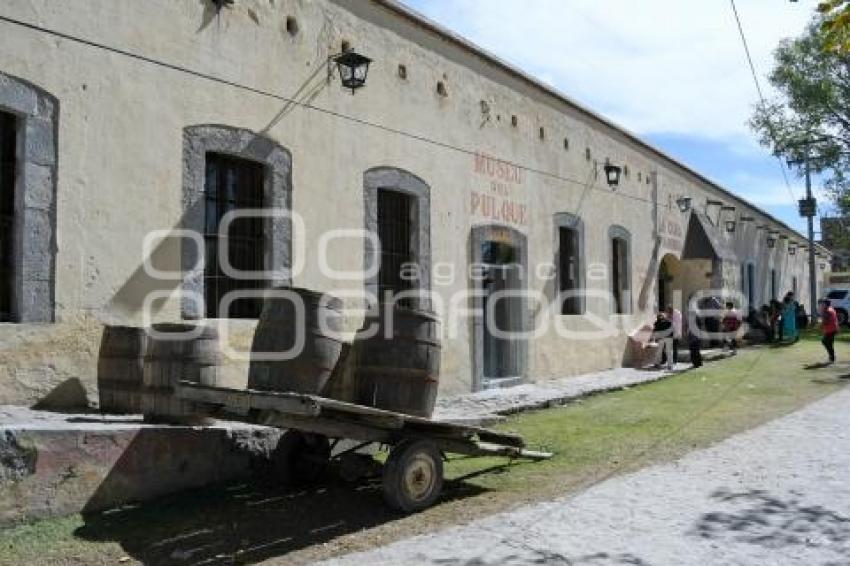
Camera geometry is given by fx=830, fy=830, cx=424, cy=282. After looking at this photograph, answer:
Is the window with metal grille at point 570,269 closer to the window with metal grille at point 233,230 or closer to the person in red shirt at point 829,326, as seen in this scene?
the person in red shirt at point 829,326

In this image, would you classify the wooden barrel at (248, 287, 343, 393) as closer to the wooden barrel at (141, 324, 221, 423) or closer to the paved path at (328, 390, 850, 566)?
the wooden barrel at (141, 324, 221, 423)

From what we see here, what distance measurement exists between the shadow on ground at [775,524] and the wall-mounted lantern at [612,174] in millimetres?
10878

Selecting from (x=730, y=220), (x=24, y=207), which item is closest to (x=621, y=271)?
(x=730, y=220)

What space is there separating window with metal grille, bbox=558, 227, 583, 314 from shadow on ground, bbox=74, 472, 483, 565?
8645mm

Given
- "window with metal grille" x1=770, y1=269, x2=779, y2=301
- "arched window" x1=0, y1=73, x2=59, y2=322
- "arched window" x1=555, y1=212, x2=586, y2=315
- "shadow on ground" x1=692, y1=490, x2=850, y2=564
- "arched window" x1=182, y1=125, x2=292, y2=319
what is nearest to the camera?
"shadow on ground" x1=692, y1=490, x2=850, y2=564

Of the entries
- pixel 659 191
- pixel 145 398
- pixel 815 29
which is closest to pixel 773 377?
pixel 659 191

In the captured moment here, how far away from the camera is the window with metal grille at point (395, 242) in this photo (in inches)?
421

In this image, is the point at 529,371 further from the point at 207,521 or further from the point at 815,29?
the point at 815,29

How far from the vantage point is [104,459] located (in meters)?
5.90

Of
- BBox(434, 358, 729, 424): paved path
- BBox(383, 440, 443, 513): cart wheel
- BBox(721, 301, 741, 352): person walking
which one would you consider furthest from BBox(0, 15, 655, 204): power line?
BBox(721, 301, 741, 352): person walking

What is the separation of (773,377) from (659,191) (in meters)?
6.21

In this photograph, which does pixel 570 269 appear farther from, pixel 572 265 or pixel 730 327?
pixel 730 327

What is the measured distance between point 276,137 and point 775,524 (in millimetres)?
6141

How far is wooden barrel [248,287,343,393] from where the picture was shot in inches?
242
